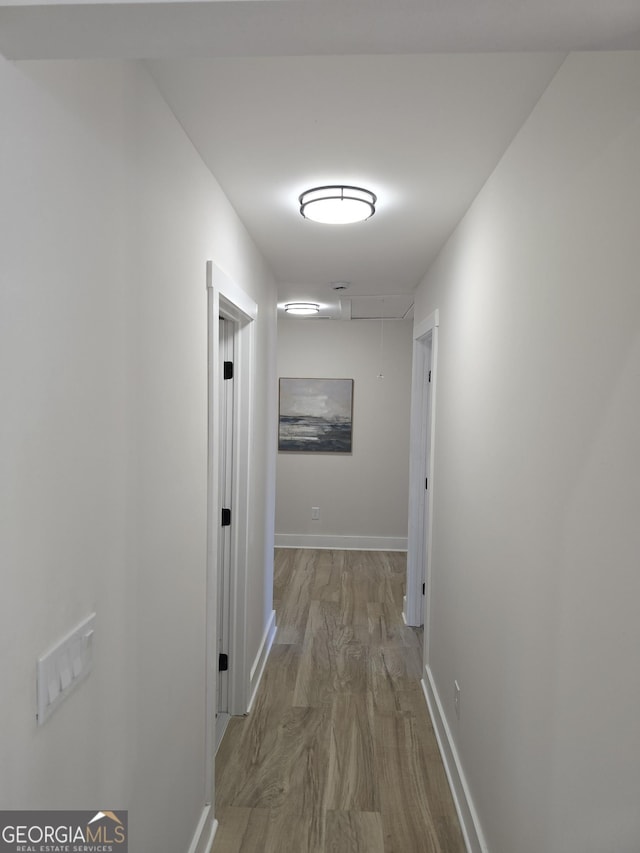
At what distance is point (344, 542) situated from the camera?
6.50 metres

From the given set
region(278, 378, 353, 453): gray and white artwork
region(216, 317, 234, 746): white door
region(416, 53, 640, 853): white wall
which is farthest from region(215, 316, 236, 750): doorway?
region(278, 378, 353, 453): gray and white artwork

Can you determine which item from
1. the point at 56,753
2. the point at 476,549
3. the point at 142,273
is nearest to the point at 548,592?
the point at 476,549

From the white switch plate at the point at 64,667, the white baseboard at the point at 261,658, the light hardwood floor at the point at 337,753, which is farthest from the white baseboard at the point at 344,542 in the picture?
the white switch plate at the point at 64,667

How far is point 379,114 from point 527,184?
1.51ft

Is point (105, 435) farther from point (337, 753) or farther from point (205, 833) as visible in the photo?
point (337, 753)

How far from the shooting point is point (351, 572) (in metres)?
5.69

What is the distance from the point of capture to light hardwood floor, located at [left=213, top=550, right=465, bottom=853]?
227 cm

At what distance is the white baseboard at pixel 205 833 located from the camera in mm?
2031

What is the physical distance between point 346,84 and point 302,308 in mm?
3837

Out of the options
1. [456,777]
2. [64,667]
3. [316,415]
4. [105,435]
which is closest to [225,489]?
[456,777]
